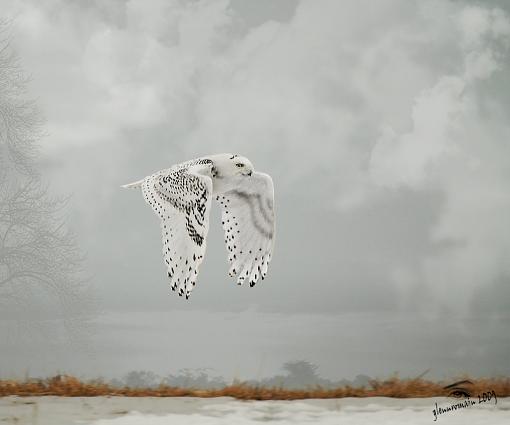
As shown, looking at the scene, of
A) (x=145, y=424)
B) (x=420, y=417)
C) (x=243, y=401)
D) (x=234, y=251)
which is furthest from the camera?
(x=234, y=251)

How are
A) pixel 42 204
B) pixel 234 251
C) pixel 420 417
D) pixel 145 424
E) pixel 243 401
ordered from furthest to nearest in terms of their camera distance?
pixel 42 204 → pixel 234 251 → pixel 243 401 → pixel 420 417 → pixel 145 424

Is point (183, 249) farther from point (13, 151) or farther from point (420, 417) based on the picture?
point (13, 151)

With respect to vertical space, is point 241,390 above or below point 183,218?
below

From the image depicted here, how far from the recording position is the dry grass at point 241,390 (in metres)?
5.89

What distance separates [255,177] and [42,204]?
271 inches

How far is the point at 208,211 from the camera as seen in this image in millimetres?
4914

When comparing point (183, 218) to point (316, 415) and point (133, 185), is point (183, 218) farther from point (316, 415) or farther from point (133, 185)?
point (316, 415)

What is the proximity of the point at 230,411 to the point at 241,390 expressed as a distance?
538mm

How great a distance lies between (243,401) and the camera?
5.75 metres

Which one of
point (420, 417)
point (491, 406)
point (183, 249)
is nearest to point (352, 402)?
point (420, 417)

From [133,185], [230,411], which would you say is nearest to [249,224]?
[133,185]

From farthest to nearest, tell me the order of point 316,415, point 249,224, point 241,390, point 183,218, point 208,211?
1. point 249,224
2. point 241,390
3. point 316,415
4. point 183,218
5. point 208,211

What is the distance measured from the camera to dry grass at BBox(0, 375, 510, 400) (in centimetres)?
589

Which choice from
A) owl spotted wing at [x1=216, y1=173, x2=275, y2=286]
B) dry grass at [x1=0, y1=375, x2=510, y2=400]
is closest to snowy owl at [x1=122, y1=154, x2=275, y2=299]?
owl spotted wing at [x1=216, y1=173, x2=275, y2=286]
